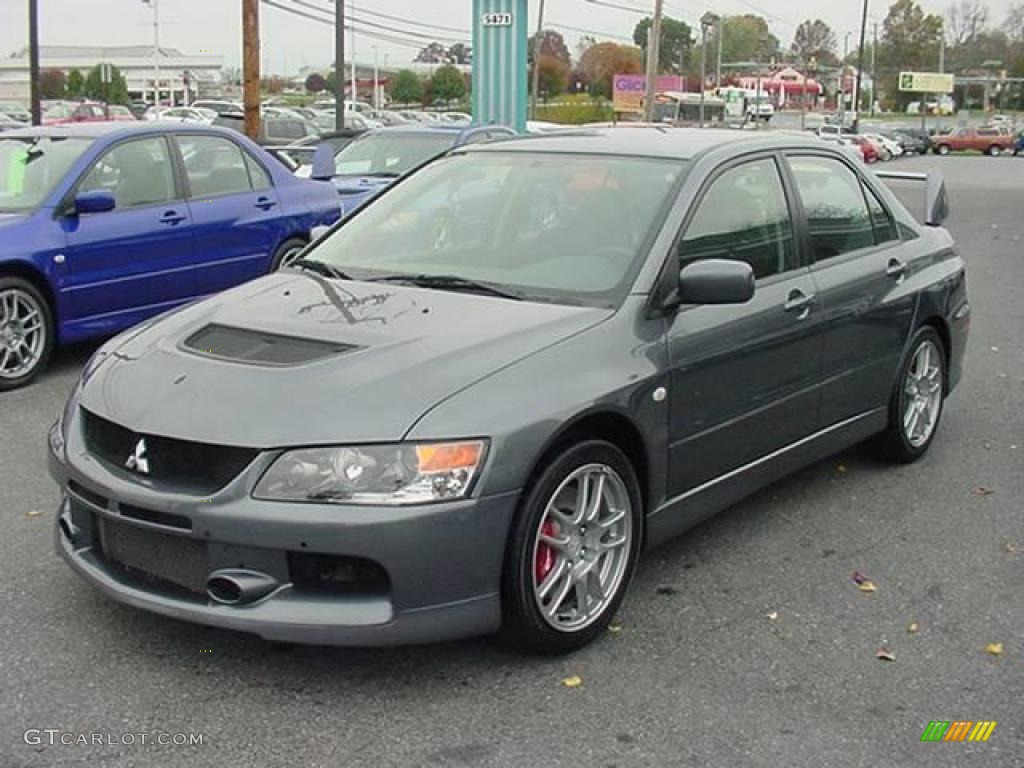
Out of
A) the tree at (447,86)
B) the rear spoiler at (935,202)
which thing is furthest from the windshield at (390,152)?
the tree at (447,86)

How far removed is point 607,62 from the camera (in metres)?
106

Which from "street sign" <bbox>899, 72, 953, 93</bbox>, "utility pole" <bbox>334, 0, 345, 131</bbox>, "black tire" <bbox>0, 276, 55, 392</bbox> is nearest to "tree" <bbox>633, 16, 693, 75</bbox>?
"street sign" <bbox>899, 72, 953, 93</bbox>

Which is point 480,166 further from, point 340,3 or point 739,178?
point 340,3

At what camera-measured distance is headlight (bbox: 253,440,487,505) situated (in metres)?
3.28

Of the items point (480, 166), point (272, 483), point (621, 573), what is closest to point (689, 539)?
point (621, 573)

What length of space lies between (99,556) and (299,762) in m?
1.03

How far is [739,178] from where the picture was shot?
4.77m

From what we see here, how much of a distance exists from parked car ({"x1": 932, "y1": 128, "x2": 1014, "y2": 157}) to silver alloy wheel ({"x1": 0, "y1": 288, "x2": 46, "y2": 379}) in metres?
69.1

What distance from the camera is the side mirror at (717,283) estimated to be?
409cm

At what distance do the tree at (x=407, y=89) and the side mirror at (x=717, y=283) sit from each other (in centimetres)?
9281

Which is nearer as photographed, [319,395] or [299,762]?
[299,762]

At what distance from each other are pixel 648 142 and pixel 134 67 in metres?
108

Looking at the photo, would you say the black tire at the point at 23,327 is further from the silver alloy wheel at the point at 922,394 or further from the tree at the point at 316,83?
the tree at the point at 316,83

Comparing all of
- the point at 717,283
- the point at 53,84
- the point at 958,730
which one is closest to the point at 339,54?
the point at 717,283
